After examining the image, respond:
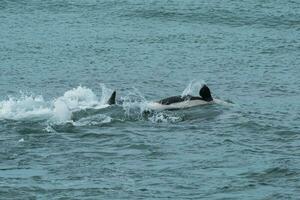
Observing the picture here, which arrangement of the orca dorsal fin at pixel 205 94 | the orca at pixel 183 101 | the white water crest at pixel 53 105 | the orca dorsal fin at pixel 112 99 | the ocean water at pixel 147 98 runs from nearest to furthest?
the ocean water at pixel 147 98 → the white water crest at pixel 53 105 → the orca at pixel 183 101 → the orca dorsal fin at pixel 112 99 → the orca dorsal fin at pixel 205 94

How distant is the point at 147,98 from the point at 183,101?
147 centimetres

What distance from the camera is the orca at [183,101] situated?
24500mm

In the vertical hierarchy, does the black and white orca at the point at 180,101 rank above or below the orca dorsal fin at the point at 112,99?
below

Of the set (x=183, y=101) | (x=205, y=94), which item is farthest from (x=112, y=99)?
(x=205, y=94)

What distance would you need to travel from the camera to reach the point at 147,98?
26219 mm

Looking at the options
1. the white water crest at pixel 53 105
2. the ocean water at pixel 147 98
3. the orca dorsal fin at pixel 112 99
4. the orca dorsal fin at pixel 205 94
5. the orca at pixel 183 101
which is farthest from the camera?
the orca dorsal fin at pixel 205 94

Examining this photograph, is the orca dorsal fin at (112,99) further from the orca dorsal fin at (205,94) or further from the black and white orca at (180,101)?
the orca dorsal fin at (205,94)

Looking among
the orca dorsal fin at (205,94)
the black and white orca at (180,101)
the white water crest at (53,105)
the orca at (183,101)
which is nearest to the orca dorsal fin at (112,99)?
the black and white orca at (180,101)

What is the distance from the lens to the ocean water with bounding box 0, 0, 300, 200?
56.6ft

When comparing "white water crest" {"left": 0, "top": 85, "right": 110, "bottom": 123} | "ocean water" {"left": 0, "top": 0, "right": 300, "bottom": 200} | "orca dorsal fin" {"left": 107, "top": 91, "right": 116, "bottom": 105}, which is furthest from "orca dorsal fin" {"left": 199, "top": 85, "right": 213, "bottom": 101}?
"white water crest" {"left": 0, "top": 85, "right": 110, "bottom": 123}

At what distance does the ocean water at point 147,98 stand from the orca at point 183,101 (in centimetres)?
37

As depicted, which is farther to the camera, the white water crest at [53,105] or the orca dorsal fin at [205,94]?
the orca dorsal fin at [205,94]

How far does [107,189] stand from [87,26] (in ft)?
76.7

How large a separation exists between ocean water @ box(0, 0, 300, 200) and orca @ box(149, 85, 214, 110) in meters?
0.37
